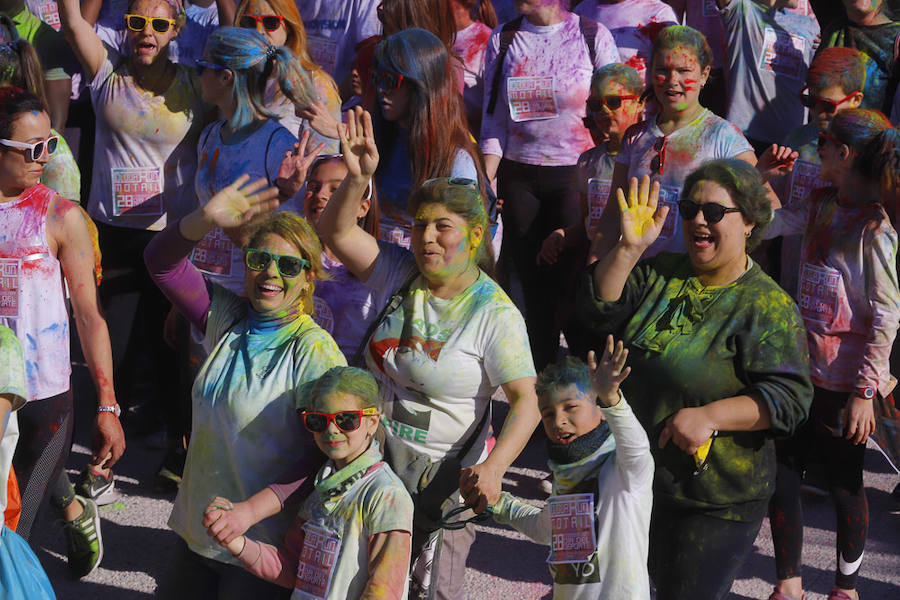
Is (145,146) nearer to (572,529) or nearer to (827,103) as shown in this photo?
(827,103)

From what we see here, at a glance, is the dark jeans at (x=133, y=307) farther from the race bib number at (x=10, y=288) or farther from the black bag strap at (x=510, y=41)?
the black bag strap at (x=510, y=41)

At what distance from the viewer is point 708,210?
329cm

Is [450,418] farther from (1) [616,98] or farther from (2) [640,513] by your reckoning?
(1) [616,98]

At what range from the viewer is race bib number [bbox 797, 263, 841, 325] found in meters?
4.28

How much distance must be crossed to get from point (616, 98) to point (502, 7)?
2270mm

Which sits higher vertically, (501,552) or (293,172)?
(293,172)

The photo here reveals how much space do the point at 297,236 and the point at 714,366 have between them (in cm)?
123

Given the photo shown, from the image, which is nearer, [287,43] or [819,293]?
[819,293]

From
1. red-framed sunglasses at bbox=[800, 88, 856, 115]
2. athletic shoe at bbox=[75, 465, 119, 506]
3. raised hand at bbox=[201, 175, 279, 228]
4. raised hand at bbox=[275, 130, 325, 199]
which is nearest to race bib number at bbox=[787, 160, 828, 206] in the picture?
red-framed sunglasses at bbox=[800, 88, 856, 115]

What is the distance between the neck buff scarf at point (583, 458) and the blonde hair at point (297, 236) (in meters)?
0.88

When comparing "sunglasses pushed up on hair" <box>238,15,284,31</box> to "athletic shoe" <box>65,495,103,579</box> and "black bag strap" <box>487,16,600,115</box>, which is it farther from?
"athletic shoe" <box>65,495,103,579</box>

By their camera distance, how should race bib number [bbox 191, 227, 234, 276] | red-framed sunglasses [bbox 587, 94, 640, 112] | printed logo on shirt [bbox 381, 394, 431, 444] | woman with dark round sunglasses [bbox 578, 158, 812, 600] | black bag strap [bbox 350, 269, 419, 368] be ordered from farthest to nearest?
red-framed sunglasses [bbox 587, 94, 640, 112] < race bib number [bbox 191, 227, 234, 276] < black bag strap [bbox 350, 269, 419, 368] < printed logo on shirt [bbox 381, 394, 431, 444] < woman with dark round sunglasses [bbox 578, 158, 812, 600]

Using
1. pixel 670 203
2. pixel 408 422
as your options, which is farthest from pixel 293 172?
pixel 670 203

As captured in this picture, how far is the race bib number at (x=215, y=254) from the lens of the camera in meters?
4.77
